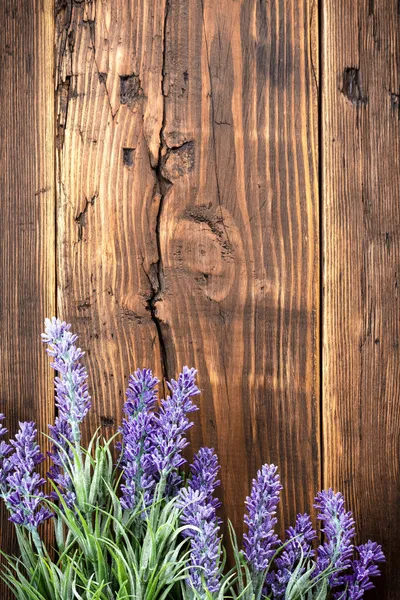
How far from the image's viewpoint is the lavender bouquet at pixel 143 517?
31.6 inches

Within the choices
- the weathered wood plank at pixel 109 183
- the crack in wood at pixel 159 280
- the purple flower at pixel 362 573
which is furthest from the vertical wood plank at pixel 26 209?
the purple flower at pixel 362 573

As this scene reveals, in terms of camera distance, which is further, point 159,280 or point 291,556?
point 159,280

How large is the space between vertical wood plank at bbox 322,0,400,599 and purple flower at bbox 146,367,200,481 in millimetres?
247

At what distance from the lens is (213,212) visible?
1.01 meters

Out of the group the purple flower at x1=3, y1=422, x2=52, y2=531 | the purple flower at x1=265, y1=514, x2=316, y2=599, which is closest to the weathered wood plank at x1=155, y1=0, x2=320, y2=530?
the purple flower at x1=265, y1=514, x2=316, y2=599

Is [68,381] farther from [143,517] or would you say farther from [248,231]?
[248,231]

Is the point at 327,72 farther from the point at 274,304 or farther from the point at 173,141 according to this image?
the point at 274,304

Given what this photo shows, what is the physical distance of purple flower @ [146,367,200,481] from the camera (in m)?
0.83

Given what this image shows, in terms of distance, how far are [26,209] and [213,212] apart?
286 mm

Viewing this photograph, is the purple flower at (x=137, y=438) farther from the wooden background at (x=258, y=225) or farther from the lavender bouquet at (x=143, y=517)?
the wooden background at (x=258, y=225)

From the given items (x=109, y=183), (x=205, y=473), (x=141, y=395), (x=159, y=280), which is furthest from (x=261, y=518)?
(x=109, y=183)

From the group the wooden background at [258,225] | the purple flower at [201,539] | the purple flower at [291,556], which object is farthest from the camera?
the wooden background at [258,225]

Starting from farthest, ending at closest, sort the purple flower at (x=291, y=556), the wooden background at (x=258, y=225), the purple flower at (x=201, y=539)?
1. the wooden background at (x=258, y=225)
2. the purple flower at (x=291, y=556)
3. the purple flower at (x=201, y=539)

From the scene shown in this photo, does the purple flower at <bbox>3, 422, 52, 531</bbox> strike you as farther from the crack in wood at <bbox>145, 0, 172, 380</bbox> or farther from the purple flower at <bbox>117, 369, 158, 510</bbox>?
the crack in wood at <bbox>145, 0, 172, 380</bbox>
